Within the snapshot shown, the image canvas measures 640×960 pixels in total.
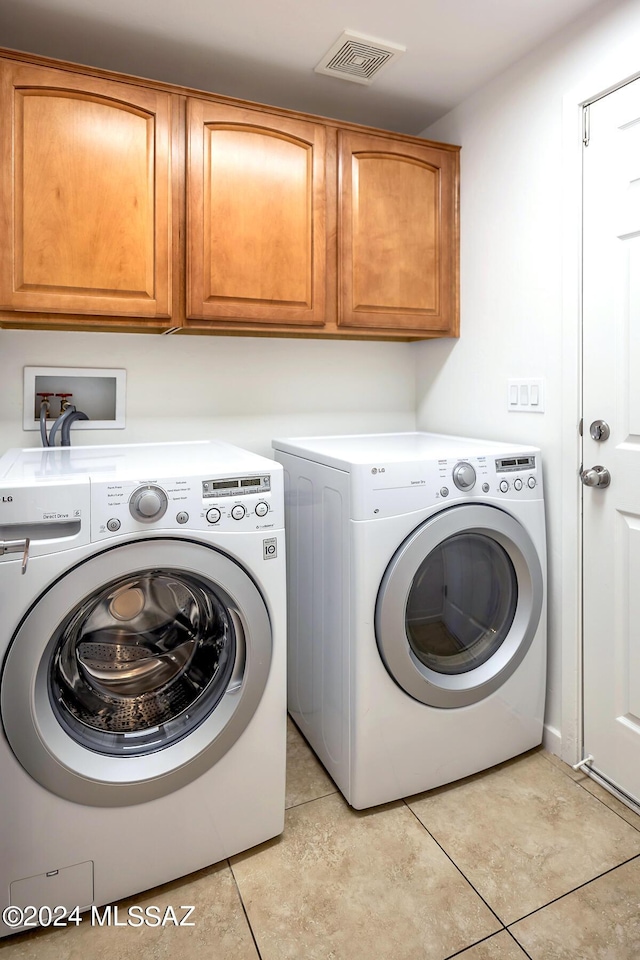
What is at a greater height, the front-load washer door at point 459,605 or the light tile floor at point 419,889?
the front-load washer door at point 459,605

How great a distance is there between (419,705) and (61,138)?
1.95 metres

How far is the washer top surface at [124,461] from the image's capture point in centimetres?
138

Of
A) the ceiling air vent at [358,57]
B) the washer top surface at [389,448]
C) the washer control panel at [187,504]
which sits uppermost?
the ceiling air vent at [358,57]

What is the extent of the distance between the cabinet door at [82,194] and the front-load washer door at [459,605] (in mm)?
1109

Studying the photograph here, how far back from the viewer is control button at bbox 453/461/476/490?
1.68 m

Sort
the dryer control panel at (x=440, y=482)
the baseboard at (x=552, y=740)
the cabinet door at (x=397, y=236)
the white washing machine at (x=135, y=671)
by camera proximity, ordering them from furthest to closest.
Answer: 1. the cabinet door at (x=397, y=236)
2. the baseboard at (x=552, y=740)
3. the dryer control panel at (x=440, y=482)
4. the white washing machine at (x=135, y=671)

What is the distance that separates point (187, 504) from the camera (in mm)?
1363

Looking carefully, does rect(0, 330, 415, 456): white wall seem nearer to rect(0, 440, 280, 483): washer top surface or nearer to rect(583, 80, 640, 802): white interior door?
rect(0, 440, 280, 483): washer top surface

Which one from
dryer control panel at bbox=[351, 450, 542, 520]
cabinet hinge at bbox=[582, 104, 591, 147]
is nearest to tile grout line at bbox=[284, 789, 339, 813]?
dryer control panel at bbox=[351, 450, 542, 520]

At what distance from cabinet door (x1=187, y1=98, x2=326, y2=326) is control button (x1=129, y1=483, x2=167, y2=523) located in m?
0.77

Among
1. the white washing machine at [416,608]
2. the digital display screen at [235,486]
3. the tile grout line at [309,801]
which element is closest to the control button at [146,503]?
the digital display screen at [235,486]

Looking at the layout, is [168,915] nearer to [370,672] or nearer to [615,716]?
[370,672]

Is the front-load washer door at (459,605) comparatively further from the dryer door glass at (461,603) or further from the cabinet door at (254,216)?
the cabinet door at (254,216)

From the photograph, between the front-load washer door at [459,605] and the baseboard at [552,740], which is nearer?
the front-load washer door at [459,605]
